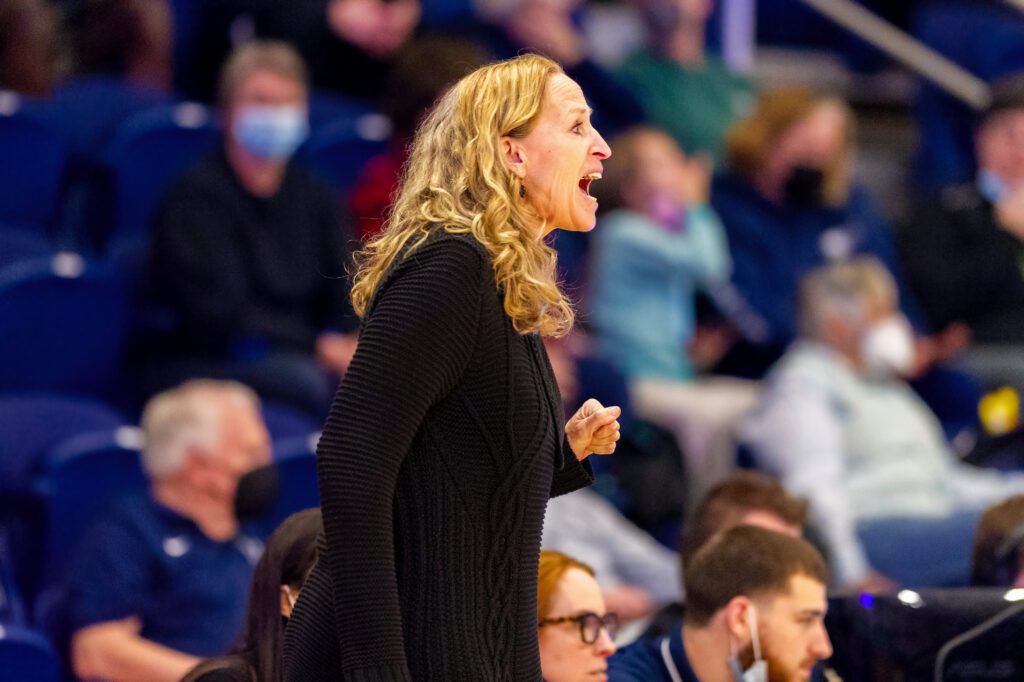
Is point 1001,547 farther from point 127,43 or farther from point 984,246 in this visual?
point 127,43

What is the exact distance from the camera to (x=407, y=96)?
477 cm

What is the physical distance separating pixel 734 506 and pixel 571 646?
684 mm

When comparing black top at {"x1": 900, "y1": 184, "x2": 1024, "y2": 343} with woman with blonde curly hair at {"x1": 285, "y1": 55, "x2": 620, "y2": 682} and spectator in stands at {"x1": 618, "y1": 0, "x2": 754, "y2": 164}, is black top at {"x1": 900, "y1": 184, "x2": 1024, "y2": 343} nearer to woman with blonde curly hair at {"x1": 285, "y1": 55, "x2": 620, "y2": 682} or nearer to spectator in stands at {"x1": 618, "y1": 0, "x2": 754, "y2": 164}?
spectator in stands at {"x1": 618, "y1": 0, "x2": 754, "y2": 164}

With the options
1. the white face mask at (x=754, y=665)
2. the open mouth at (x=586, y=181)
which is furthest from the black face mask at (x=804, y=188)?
the open mouth at (x=586, y=181)

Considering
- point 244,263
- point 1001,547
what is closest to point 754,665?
point 1001,547

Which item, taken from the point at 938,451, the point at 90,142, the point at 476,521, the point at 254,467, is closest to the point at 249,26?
the point at 90,142

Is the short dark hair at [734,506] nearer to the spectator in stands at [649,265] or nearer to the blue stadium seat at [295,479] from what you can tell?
the blue stadium seat at [295,479]

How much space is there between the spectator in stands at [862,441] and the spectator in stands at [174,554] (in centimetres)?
149

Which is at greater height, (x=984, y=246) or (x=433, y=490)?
(x=984, y=246)

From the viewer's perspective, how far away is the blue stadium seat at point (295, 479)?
11.9 feet

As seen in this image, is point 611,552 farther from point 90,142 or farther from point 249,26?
point 249,26

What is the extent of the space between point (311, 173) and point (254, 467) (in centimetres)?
141

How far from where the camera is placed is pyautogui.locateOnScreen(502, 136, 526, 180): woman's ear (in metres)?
1.76

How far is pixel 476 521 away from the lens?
169cm
